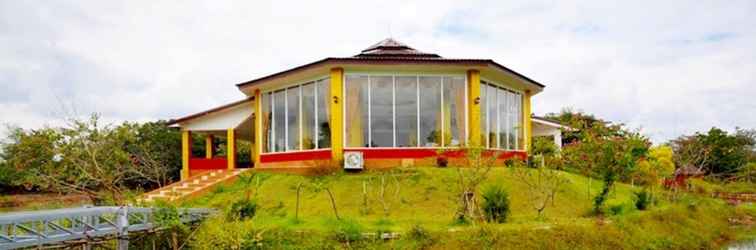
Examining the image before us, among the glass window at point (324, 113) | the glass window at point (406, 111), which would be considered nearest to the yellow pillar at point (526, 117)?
the glass window at point (406, 111)

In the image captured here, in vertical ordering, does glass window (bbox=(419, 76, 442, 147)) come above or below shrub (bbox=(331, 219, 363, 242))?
above

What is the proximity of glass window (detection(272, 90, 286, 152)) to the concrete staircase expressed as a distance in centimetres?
151

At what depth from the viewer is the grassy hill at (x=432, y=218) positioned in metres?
11.5

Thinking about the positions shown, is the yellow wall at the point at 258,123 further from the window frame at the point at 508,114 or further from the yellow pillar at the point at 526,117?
the yellow pillar at the point at 526,117

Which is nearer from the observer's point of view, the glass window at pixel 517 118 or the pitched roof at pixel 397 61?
the pitched roof at pixel 397 61

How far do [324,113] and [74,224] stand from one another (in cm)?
1019

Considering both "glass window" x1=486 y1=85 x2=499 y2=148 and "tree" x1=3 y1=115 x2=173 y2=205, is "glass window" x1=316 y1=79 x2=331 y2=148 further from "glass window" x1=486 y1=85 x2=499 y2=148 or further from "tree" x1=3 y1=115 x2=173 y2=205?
"tree" x1=3 y1=115 x2=173 y2=205

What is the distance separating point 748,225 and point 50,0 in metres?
22.6

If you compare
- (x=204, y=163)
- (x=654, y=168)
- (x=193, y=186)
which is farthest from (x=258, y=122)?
(x=654, y=168)

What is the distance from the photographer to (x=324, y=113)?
1956 cm

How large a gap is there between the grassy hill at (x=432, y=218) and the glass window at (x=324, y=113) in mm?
1724

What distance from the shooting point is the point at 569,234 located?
40.0 feet

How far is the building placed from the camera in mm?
18750

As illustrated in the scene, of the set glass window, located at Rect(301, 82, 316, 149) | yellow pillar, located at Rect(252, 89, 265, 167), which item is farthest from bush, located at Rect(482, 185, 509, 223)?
yellow pillar, located at Rect(252, 89, 265, 167)
